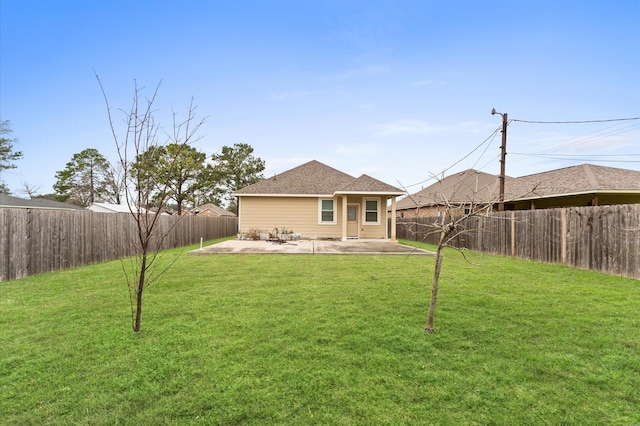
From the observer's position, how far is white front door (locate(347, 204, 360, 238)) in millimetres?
16273

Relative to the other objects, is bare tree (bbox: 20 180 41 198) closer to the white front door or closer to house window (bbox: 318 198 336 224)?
house window (bbox: 318 198 336 224)

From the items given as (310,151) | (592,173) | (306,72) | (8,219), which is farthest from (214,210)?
(592,173)

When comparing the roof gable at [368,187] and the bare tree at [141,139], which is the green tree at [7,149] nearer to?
the roof gable at [368,187]

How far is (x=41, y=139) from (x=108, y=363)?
70.8 feet

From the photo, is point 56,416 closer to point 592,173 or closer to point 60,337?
point 60,337

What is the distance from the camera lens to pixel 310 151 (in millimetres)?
25094

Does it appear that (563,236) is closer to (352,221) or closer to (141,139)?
(352,221)

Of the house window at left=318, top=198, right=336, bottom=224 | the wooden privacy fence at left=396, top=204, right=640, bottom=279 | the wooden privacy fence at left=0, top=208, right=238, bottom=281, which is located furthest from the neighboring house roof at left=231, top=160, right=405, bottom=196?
the wooden privacy fence at left=0, top=208, right=238, bottom=281

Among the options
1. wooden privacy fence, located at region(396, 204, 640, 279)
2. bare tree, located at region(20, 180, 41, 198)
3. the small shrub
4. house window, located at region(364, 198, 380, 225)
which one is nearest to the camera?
wooden privacy fence, located at region(396, 204, 640, 279)

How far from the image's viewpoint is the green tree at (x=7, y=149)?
23.6 m

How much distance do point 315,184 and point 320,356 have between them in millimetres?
14479

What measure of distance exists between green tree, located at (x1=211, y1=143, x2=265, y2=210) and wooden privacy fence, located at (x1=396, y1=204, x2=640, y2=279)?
3674 cm

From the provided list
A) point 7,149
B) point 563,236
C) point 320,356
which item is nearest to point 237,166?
→ point 7,149

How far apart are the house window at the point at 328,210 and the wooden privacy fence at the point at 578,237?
25.2 ft
